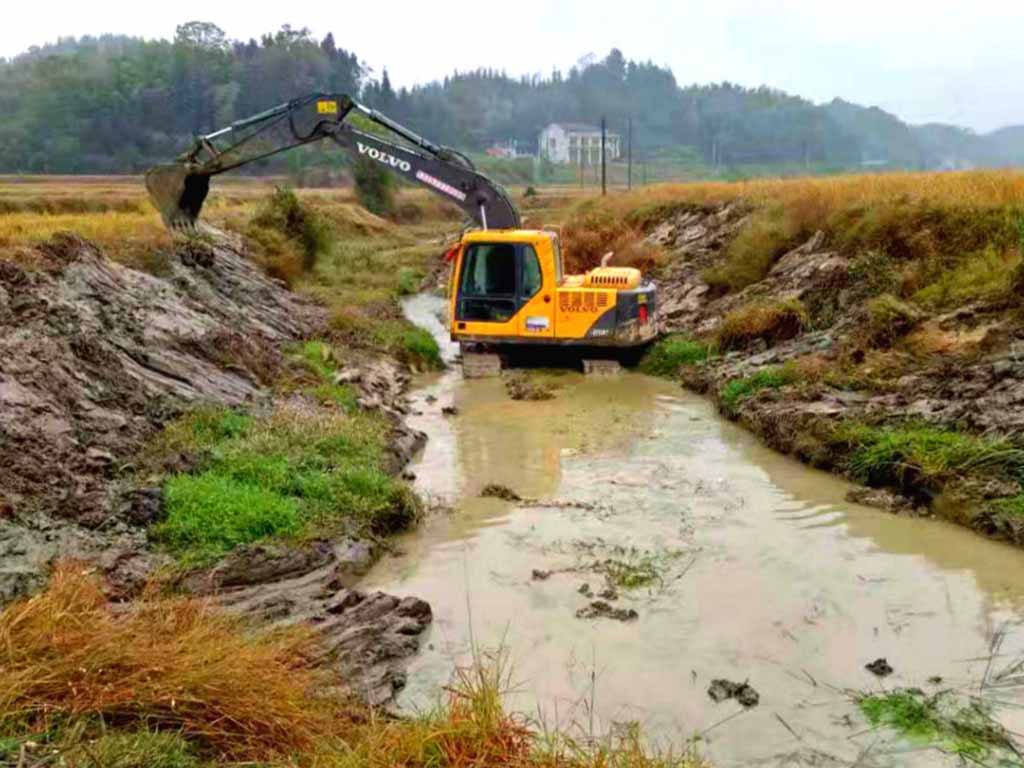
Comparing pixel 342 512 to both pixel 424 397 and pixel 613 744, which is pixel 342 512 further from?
pixel 424 397

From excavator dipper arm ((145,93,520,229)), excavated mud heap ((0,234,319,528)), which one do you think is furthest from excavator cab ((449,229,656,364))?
excavated mud heap ((0,234,319,528))

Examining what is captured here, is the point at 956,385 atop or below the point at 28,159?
below

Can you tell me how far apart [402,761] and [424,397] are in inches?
405

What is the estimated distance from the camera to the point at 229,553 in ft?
22.9

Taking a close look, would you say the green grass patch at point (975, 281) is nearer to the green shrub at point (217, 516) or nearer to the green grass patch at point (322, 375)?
the green grass patch at point (322, 375)

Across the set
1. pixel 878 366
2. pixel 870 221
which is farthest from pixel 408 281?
pixel 878 366

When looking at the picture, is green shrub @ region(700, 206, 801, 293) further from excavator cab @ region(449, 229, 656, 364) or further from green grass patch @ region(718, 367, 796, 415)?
green grass patch @ region(718, 367, 796, 415)

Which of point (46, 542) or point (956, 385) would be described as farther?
point (956, 385)

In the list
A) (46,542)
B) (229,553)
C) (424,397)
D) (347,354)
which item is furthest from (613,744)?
(347,354)

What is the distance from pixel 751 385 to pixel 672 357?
9.23ft

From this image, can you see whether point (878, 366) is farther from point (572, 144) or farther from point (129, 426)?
point (572, 144)

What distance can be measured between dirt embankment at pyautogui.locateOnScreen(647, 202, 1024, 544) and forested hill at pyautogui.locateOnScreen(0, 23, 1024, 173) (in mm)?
62208

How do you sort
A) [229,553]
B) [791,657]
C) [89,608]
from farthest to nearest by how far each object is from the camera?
[229,553] < [791,657] < [89,608]

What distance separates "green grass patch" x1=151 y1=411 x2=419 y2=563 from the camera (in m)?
7.27
